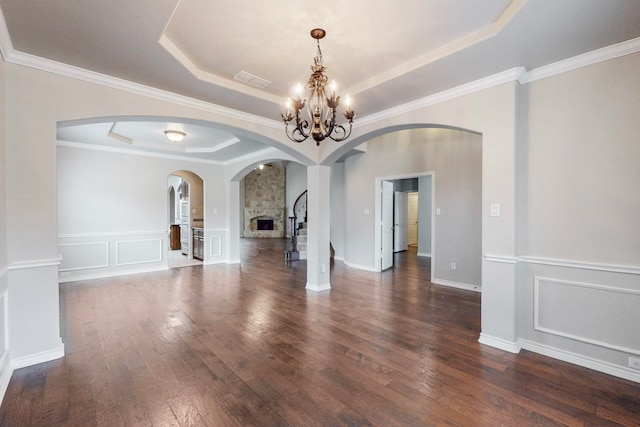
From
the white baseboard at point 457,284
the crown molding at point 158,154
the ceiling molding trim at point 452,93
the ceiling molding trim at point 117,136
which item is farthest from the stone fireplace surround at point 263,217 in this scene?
the ceiling molding trim at point 452,93

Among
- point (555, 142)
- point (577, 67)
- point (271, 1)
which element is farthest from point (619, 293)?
point (271, 1)

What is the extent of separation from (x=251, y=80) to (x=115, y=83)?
1320 mm

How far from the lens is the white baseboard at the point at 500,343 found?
2.77m

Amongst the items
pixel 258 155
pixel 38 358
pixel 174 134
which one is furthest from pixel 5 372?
pixel 258 155

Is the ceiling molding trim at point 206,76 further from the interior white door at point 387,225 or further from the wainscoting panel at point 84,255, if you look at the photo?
the wainscoting panel at point 84,255

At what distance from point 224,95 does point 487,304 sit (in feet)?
11.9

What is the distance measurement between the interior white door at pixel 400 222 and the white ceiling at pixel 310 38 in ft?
20.5

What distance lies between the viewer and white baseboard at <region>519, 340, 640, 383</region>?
7.63 ft

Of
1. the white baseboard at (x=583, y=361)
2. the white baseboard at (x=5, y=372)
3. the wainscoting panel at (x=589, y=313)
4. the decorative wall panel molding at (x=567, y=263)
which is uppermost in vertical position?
the decorative wall panel molding at (x=567, y=263)

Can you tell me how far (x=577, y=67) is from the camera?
8.45ft

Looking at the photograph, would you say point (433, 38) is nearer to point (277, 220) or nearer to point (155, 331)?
point (155, 331)

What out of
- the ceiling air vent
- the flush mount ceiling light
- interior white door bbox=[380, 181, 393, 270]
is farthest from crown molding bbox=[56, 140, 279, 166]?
the ceiling air vent

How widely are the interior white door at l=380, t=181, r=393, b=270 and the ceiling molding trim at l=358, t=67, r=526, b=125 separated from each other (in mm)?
2843

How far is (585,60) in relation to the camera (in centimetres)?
252
